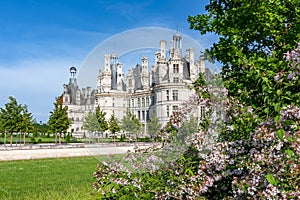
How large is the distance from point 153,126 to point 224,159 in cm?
153

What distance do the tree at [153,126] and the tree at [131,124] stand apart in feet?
0.62

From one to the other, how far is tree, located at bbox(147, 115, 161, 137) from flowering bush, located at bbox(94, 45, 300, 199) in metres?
0.21

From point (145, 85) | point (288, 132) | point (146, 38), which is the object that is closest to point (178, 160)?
point (145, 85)

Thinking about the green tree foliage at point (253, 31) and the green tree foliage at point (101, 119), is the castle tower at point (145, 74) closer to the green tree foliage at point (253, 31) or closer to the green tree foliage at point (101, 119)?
the green tree foliage at point (101, 119)

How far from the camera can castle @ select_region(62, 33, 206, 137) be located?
562 centimetres

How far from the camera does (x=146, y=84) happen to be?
5855mm

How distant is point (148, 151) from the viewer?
5.26 metres

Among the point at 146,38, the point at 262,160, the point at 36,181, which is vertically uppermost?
the point at 146,38

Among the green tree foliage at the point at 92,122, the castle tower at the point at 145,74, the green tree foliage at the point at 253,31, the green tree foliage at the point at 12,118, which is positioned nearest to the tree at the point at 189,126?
the castle tower at the point at 145,74

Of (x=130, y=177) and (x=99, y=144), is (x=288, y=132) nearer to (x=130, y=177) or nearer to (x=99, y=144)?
(x=130, y=177)

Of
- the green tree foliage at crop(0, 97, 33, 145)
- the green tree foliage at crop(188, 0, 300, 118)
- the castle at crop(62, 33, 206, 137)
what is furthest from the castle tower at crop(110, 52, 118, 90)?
the green tree foliage at crop(0, 97, 33, 145)

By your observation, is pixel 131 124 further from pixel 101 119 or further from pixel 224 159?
pixel 224 159

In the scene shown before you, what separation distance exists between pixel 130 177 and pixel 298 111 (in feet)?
8.34

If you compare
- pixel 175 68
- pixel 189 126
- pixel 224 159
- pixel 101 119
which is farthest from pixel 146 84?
pixel 224 159
